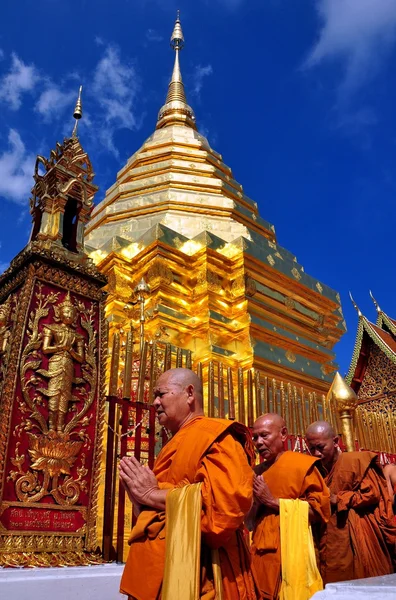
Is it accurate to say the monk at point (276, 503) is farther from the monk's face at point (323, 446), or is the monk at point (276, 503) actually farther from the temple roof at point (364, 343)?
the temple roof at point (364, 343)

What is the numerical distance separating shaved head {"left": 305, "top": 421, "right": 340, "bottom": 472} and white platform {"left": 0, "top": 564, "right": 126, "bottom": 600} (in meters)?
1.88

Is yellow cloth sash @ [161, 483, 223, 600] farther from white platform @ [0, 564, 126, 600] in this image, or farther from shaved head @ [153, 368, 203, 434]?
white platform @ [0, 564, 126, 600]

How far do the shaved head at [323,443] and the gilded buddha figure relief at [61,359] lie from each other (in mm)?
2068

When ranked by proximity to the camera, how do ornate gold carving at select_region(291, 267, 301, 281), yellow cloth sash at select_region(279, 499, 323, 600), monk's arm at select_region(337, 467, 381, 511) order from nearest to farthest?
yellow cloth sash at select_region(279, 499, 323, 600) < monk's arm at select_region(337, 467, 381, 511) < ornate gold carving at select_region(291, 267, 301, 281)

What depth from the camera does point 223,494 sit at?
209 cm

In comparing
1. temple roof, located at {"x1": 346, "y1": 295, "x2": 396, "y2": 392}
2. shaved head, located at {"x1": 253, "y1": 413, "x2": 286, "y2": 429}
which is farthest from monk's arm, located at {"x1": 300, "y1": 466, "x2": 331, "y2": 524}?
temple roof, located at {"x1": 346, "y1": 295, "x2": 396, "y2": 392}

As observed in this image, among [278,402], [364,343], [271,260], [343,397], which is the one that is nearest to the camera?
[278,402]

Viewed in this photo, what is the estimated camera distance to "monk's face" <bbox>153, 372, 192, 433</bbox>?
258 cm

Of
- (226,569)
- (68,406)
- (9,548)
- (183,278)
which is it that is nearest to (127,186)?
(183,278)

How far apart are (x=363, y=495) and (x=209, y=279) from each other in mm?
7945

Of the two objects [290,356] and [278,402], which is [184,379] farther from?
[290,356]

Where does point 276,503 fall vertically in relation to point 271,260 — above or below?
below

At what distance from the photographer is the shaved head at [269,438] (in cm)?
390

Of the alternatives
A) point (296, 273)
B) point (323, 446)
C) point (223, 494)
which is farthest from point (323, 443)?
point (296, 273)
